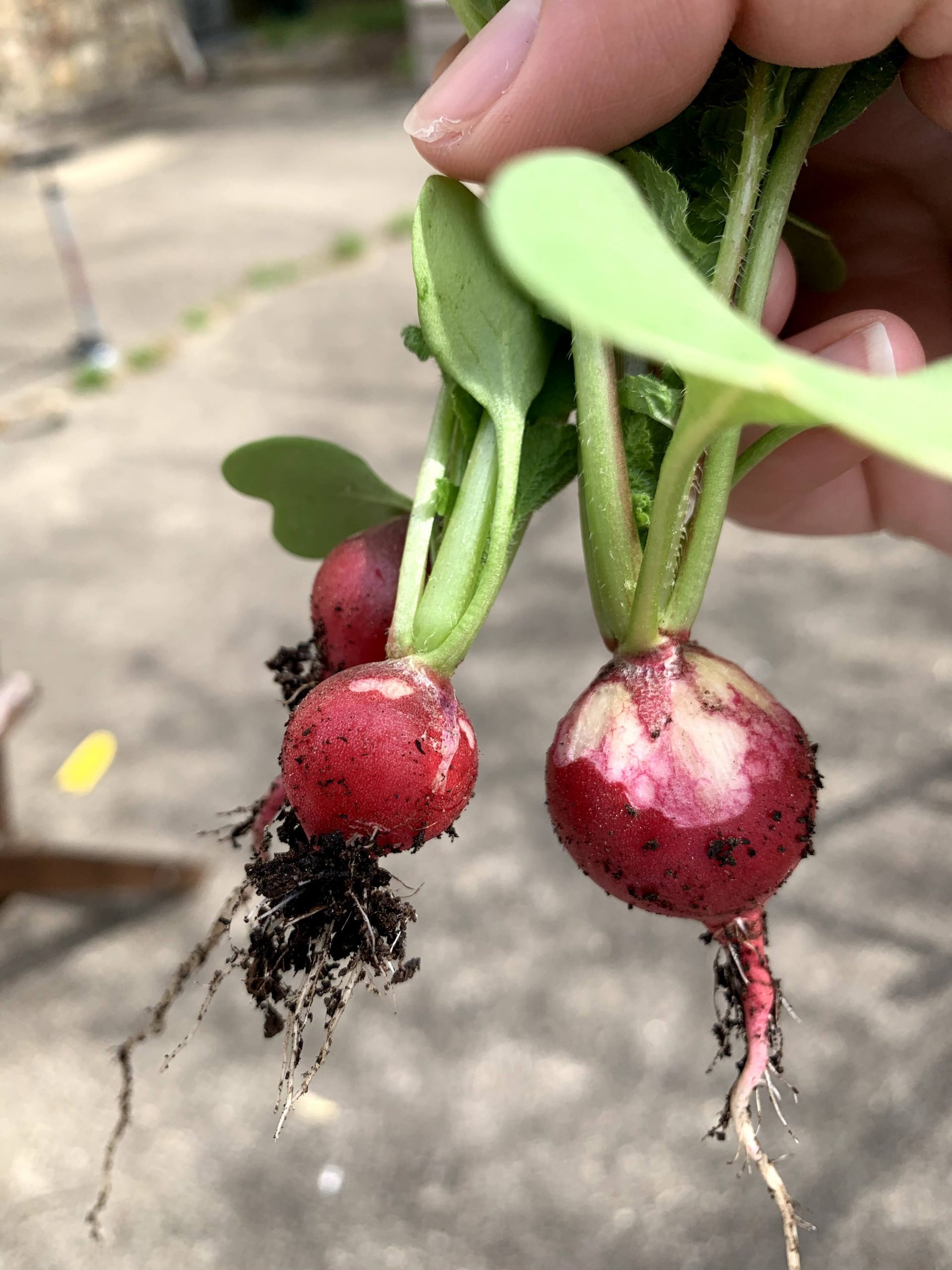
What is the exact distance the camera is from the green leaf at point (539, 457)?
872 millimetres

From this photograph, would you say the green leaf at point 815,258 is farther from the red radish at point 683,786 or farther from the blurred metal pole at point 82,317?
the blurred metal pole at point 82,317

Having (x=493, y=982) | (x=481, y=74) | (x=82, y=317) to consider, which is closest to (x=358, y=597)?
(x=481, y=74)

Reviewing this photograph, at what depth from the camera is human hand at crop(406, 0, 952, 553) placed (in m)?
0.76

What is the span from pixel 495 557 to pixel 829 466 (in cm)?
51

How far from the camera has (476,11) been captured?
880mm

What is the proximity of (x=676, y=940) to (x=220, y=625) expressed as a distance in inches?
65.5

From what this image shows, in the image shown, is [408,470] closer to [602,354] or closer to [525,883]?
[525,883]

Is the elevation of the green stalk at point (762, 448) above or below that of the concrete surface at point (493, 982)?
above

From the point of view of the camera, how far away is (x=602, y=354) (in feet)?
2.60

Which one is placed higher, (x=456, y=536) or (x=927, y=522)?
(x=456, y=536)

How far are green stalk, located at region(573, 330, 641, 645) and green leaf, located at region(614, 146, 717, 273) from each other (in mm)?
96

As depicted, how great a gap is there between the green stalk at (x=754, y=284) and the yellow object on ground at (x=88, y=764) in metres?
2.31

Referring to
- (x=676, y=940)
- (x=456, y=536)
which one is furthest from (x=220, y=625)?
(x=456, y=536)

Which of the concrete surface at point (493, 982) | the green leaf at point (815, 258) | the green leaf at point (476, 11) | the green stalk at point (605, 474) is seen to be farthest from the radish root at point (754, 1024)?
the concrete surface at point (493, 982)
